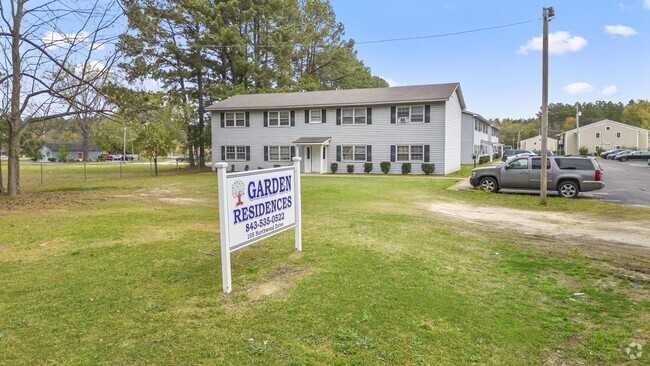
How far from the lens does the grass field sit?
10.7ft

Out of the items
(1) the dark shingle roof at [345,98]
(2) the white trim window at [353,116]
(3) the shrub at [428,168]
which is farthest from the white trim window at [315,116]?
(3) the shrub at [428,168]

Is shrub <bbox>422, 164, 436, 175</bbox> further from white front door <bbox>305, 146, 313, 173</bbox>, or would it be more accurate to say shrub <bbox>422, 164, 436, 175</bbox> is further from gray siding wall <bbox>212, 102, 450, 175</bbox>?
white front door <bbox>305, 146, 313, 173</bbox>

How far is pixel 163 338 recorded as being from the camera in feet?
11.2

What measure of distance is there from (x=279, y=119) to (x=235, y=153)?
465 centimetres

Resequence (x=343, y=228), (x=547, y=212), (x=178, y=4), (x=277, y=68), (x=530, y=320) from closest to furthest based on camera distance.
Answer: (x=530, y=320) → (x=343, y=228) → (x=547, y=212) → (x=178, y=4) → (x=277, y=68)

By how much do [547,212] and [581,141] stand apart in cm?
7228

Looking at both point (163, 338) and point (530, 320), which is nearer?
point (163, 338)

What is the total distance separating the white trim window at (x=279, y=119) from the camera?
30.6 meters

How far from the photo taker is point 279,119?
30.7m

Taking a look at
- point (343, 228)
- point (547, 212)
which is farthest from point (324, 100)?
point (343, 228)

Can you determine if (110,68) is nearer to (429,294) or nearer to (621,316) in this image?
(429,294)

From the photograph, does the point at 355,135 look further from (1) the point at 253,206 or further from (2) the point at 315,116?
(1) the point at 253,206

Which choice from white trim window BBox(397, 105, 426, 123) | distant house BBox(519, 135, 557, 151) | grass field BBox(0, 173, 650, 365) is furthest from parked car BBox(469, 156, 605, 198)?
distant house BBox(519, 135, 557, 151)

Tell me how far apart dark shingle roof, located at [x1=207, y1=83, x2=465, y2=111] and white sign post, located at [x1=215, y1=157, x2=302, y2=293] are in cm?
2206
